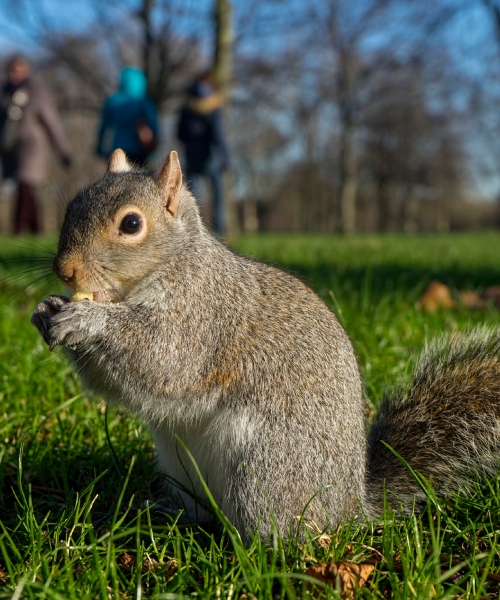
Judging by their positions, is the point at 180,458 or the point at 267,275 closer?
the point at 180,458

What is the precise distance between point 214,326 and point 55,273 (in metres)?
0.40

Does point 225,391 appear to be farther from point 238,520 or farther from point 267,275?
point 267,275

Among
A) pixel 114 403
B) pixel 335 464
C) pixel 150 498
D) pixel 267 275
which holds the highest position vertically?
pixel 267 275

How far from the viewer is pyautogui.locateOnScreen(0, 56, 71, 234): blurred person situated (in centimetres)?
749

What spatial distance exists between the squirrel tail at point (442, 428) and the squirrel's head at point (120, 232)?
2.39ft

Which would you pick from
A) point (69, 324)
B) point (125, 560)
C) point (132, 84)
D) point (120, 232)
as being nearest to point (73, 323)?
point (69, 324)

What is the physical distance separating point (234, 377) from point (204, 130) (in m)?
7.01

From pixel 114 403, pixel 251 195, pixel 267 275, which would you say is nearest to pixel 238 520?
pixel 114 403

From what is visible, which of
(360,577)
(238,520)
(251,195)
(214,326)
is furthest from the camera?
(251,195)

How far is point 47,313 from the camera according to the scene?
1.49 m

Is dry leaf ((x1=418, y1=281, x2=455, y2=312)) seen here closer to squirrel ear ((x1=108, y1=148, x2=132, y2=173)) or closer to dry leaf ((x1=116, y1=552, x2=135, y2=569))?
squirrel ear ((x1=108, y1=148, x2=132, y2=173))

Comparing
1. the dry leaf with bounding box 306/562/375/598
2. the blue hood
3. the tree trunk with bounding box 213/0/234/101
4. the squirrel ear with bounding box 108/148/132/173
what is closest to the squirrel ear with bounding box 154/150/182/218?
the squirrel ear with bounding box 108/148/132/173

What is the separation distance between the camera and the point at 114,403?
5.10ft

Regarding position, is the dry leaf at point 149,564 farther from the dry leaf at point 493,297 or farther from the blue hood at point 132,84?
the blue hood at point 132,84
